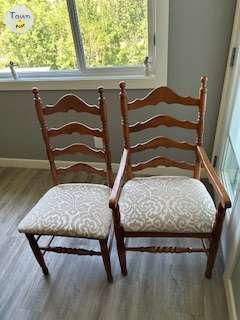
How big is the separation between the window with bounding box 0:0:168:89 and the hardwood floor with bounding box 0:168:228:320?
1.18m

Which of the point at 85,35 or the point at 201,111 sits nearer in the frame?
the point at 201,111

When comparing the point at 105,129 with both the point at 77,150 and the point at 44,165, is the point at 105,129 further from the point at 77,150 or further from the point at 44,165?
the point at 44,165

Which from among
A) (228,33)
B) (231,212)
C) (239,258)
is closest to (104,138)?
(231,212)

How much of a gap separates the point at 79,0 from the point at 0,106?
41.7 inches

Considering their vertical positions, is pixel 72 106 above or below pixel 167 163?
above

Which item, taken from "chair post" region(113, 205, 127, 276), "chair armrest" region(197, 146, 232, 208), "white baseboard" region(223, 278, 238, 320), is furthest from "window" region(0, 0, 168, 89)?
"white baseboard" region(223, 278, 238, 320)

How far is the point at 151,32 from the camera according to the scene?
1.70 m

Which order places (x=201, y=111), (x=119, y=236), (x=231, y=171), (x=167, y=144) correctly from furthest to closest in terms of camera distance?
(x=231, y=171) < (x=167, y=144) < (x=201, y=111) < (x=119, y=236)

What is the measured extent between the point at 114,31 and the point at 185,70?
0.54 metres

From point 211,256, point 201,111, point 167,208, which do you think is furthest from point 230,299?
point 201,111

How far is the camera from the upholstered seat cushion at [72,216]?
1229 millimetres

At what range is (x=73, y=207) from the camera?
132cm

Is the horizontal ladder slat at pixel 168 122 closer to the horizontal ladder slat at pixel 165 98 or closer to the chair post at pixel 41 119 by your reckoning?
the horizontal ladder slat at pixel 165 98

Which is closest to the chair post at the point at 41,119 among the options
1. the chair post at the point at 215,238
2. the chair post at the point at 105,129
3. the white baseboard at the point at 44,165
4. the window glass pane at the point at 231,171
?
the chair post at the point at 105,129
